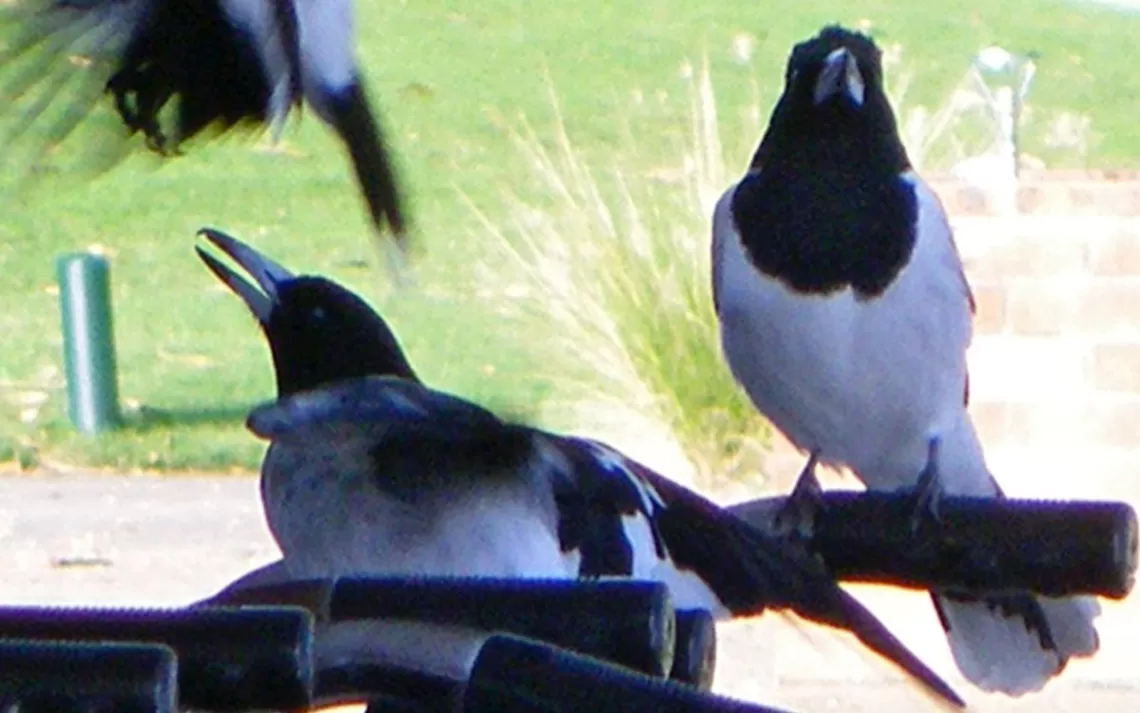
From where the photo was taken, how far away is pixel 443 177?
8.49m

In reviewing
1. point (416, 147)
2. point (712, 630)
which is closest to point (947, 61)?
point (416, 147)

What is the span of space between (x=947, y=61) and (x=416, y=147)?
2239 mm

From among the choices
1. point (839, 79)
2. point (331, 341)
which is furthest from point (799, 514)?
point (839, 79)

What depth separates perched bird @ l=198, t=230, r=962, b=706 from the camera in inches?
46.0

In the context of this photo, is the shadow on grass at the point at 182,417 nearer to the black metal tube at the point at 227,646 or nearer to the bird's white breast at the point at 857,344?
the bird's white breast at the point at 857,344

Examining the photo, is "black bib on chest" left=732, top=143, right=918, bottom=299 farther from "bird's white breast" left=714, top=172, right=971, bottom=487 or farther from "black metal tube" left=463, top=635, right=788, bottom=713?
"black metal tube" left=463, top=635, right=788, bottom=713

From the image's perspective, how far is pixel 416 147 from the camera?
28.5 ft

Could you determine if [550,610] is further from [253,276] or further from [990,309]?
[990,309]

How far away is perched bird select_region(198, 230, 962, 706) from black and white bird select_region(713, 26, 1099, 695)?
966 mm

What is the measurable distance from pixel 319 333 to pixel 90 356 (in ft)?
15.6

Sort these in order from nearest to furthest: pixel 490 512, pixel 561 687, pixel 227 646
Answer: pixel 561 687 → pixel 227 646 → pixel 490 512

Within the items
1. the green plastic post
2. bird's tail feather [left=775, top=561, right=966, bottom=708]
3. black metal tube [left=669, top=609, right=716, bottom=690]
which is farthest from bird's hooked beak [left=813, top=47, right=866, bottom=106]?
the green plastic post

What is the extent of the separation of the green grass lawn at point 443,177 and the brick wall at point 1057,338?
5.01ft

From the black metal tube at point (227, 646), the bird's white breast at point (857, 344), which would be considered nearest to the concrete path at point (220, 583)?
the bird's white breast at point (857, 344)
